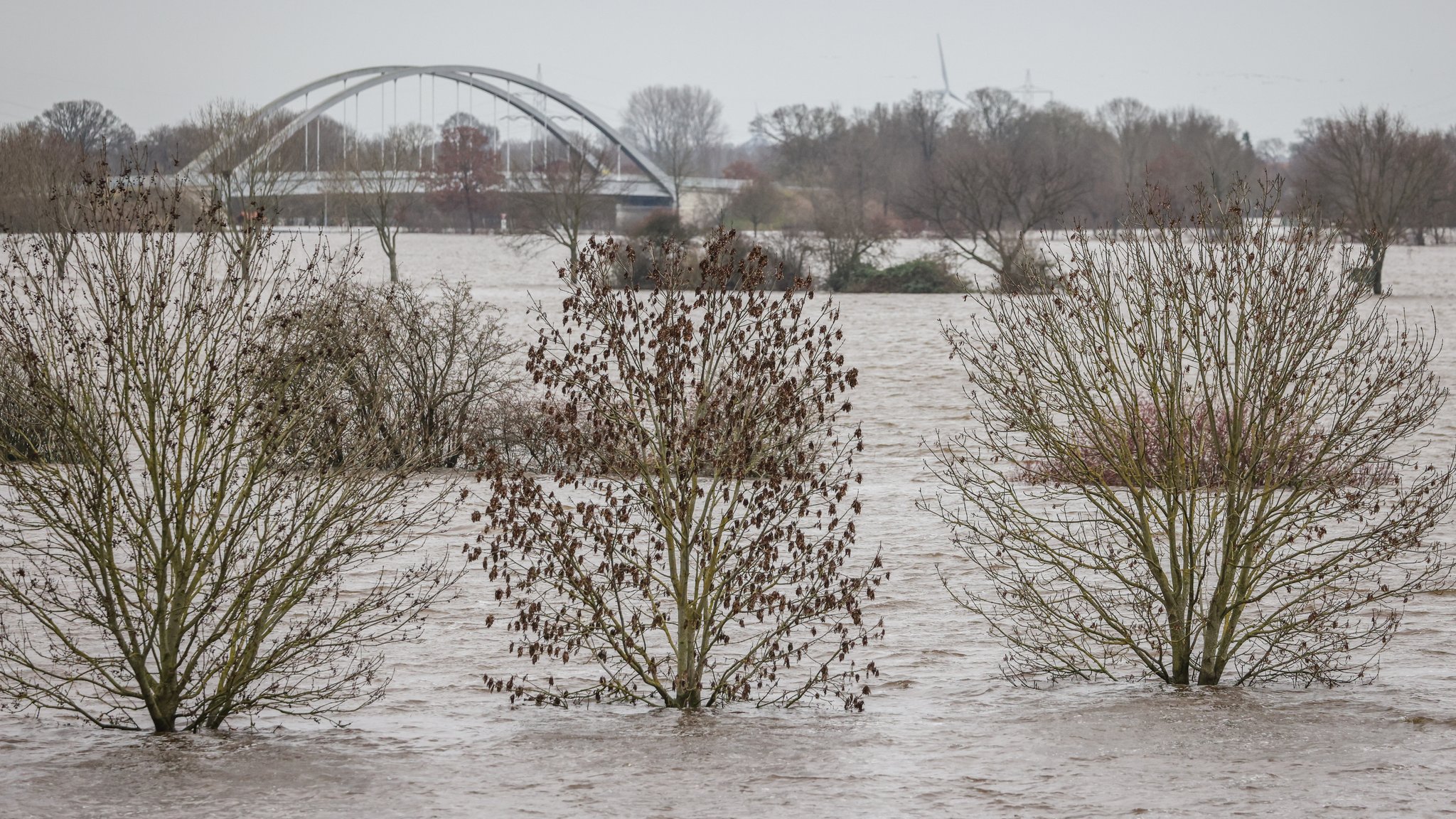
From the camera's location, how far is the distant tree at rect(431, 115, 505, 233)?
98.4 m

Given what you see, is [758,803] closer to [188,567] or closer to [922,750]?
[922,750]

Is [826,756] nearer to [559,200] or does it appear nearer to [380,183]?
[559,200]

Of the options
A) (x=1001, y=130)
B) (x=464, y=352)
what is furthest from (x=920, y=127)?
(x=464, y=352)

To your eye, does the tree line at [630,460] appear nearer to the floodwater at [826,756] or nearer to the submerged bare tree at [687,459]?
the submerged bare tree at [687,459]

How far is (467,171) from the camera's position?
333ft

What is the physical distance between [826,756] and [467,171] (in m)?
96.3

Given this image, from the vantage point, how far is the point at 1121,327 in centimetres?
1000

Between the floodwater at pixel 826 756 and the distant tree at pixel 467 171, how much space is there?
86.0 m

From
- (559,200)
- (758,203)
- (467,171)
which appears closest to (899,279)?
(559,200)

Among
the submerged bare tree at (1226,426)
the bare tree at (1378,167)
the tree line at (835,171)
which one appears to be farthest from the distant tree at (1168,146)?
the submerged bare tree at (1226,426)

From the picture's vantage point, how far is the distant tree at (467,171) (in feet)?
323

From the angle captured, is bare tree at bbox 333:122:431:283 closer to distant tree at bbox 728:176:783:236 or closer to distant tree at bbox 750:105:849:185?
distant tree at bbox 728:176:783:236

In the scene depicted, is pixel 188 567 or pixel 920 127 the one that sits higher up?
pixel 920 127

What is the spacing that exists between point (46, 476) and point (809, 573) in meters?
4.40
